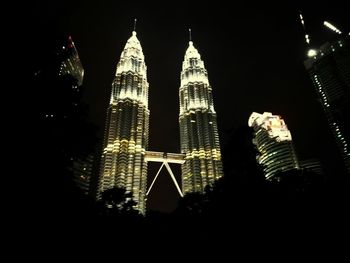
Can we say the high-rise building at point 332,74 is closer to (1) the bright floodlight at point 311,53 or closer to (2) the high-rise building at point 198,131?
(1) the bright floodlight at point 311,53

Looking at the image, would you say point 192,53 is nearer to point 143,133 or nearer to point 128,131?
point 143,133

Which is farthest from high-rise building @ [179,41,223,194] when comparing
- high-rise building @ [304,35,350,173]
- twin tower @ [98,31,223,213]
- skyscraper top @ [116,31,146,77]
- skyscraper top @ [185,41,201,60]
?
high-rise building @ [304,35,350,173]

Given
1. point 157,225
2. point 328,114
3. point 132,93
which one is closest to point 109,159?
point 132,93

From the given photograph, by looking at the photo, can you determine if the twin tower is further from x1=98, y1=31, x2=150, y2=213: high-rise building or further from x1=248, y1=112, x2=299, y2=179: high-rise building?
x1=248, y1=112, x2=299, y2=179: high-rise building

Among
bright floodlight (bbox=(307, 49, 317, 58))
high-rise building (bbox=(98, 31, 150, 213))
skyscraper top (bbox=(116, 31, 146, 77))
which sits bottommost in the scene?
high-rise building (bbox=(98, 31, 150, 213))

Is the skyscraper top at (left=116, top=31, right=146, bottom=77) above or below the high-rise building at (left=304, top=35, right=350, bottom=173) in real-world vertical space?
above

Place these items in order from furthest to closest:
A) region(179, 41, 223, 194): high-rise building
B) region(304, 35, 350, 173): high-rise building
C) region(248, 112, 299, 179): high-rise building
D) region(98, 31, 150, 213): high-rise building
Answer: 1. region(248, 112, 299, 179): high-rise building
2. region(179, 41, 223, 194): high-rise building
3. region(98, 31, 150, 213): high-rise building
4. region(304, 35, 350, 173): high-rise building

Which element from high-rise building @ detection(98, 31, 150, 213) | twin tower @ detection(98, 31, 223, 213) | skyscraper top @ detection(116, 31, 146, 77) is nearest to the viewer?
high-rise building @ detection(98, 31, 150, 213)

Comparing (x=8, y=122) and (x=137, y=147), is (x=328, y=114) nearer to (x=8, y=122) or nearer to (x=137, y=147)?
(x=137, y=147)

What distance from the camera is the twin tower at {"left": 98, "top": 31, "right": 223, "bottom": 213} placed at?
121750 millimetres

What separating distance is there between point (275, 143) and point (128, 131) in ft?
241

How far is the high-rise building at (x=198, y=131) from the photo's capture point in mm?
132000

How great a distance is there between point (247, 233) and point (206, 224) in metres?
4.59

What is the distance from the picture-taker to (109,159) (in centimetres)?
12344
